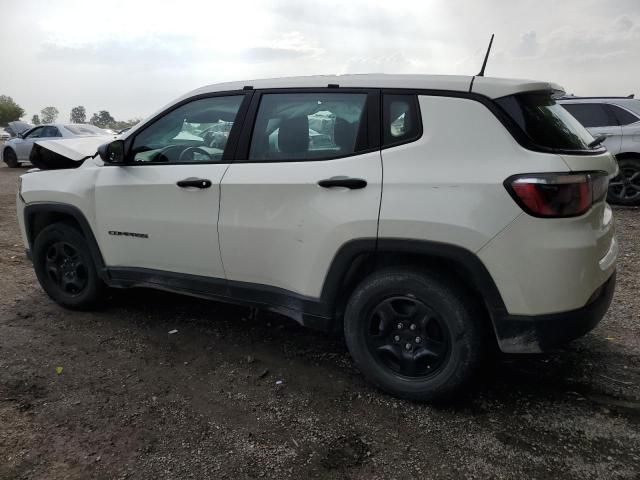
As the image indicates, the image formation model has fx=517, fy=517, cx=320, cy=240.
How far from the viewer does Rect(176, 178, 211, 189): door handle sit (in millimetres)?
3297

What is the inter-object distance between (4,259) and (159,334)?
121 inches

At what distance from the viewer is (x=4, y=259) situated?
582 cm

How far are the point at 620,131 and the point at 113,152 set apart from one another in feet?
25.8

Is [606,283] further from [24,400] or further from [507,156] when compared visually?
[24,400]

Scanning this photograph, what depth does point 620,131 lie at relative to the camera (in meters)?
8.28

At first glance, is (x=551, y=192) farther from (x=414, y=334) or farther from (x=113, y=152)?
(x=113, y=152)

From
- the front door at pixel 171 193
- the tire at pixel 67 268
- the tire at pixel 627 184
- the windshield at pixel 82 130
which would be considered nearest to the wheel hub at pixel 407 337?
the front door at pixel 171 193

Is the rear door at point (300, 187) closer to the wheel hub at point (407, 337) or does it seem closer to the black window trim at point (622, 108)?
the wheel hub at point (407, 337)

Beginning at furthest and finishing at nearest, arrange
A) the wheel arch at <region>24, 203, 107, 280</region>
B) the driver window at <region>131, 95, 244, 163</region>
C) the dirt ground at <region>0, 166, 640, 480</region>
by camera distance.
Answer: the wheel arch at <region>24, 203, 107, 280</region>, the driver window at <region>131, 95, 244, 163</region>, the dirt ground at <region>0, 166, 640, 480</region>

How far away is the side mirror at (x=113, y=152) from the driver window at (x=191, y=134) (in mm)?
88

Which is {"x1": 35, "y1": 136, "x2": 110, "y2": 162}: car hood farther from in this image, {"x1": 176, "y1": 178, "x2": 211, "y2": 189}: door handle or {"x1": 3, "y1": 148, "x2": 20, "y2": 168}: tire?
{"x1": 3, "y1": 148, "x2": 20, "y2": 168}: tire

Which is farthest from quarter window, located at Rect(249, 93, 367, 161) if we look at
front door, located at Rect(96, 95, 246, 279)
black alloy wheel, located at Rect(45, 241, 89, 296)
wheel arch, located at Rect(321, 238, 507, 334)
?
black alloy wheel, located at Rect(45, 241, 89, 296)

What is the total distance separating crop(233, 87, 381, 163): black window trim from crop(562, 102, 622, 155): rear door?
6.70 meters

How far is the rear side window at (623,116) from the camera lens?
27.1ft
